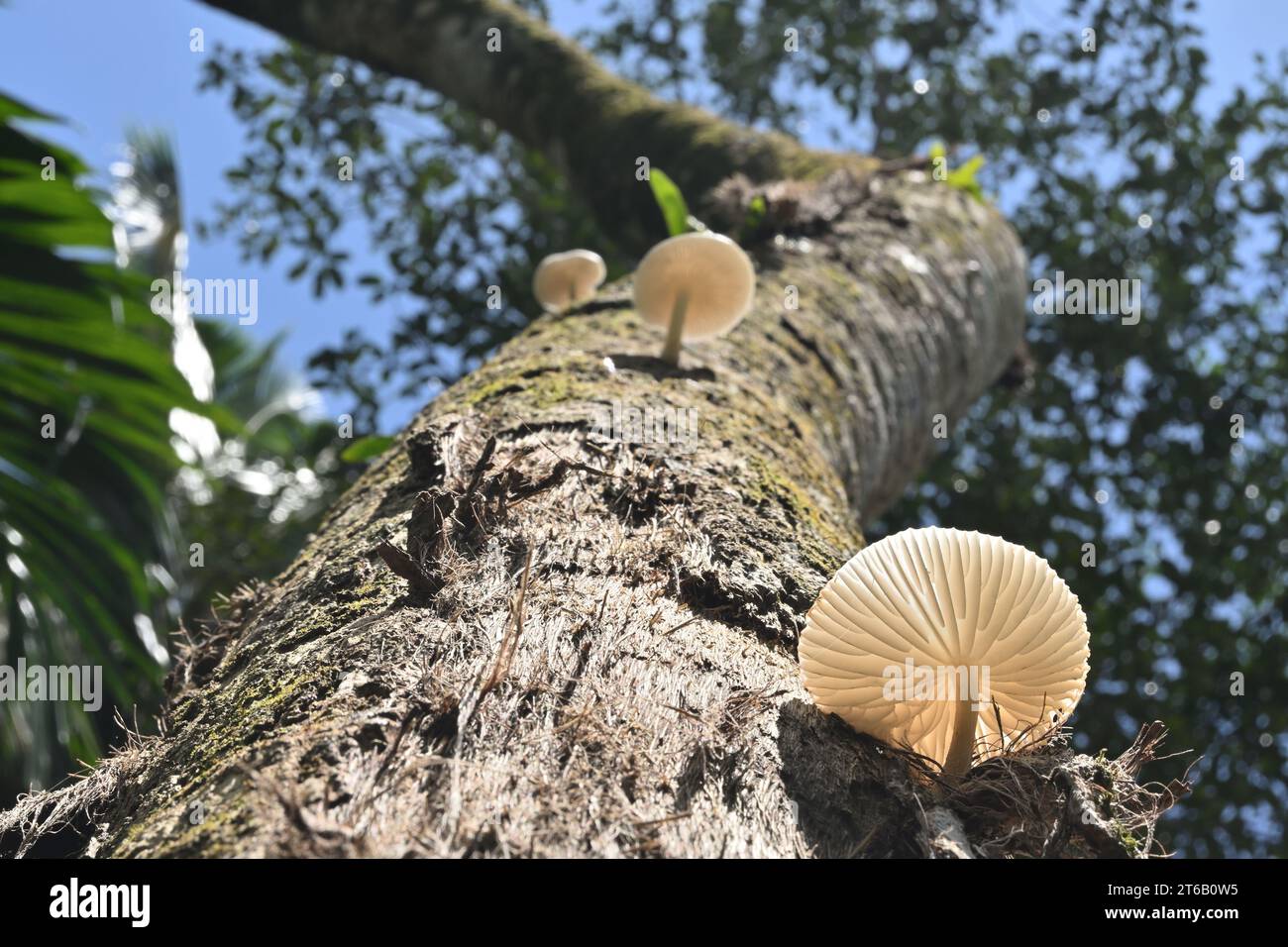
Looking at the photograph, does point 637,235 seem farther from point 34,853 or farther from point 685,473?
point 34,853

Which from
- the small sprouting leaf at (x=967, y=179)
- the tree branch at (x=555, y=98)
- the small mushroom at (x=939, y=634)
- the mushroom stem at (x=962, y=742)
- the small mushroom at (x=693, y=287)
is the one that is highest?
the tree branch at (x=555, y=98)

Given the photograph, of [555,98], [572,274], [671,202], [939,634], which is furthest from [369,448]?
[555,98]

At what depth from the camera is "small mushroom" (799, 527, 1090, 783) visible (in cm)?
137

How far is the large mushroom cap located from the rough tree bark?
131 mm

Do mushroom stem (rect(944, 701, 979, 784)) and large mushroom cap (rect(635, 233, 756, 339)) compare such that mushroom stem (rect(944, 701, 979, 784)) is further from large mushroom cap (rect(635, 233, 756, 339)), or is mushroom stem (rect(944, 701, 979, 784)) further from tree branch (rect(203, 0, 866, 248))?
tree branch (rect(203, 0, 866, 248))

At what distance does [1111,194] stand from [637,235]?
443 cm

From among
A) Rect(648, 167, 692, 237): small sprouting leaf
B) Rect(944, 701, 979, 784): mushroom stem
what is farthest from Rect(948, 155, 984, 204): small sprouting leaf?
Rect(944, 701, 979, 784): mushroom stem

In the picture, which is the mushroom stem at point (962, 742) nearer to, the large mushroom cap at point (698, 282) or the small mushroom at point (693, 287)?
the small mushroom at point (693, 287)

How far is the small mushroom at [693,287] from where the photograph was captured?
2.78 meters

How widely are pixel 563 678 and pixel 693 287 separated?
5.72 ft

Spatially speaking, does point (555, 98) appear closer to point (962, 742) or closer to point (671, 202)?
point (671, 202)

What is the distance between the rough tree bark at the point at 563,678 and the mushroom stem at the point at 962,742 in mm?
30

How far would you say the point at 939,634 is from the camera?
1.40 meters

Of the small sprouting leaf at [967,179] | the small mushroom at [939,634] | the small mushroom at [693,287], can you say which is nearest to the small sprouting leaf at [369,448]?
the small mushroom at [693,287]
